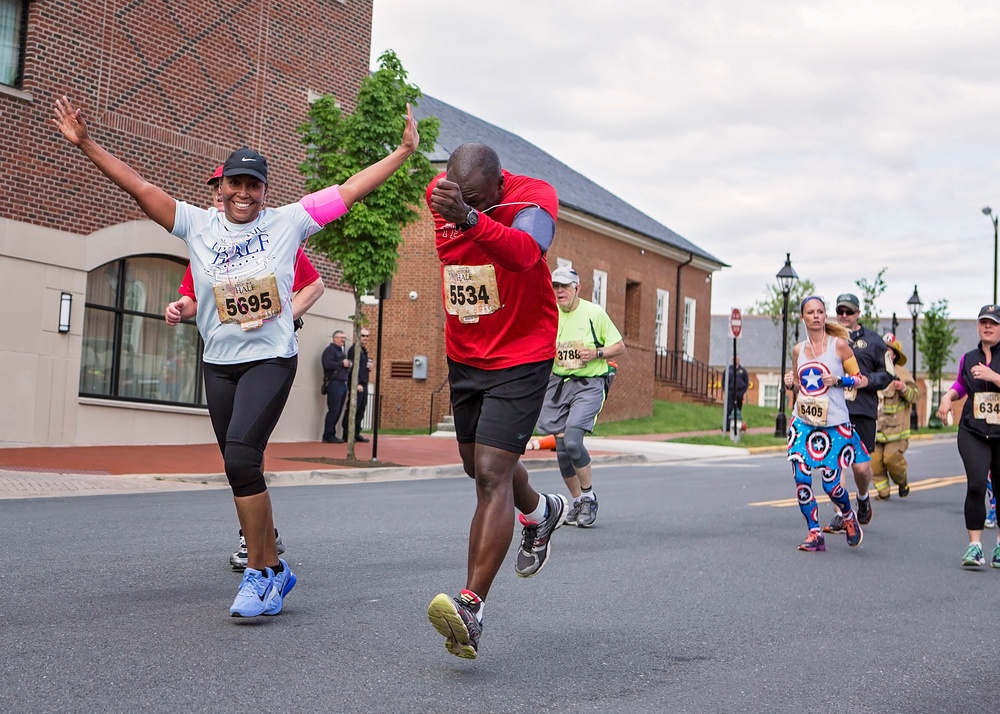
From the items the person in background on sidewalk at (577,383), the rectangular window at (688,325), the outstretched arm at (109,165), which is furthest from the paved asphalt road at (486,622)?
the rectangular window at (688,325)

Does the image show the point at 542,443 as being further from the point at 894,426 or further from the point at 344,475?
the point at 894,426

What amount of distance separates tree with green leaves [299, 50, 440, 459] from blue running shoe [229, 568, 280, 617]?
1118cm

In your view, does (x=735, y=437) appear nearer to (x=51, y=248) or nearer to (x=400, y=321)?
(x=400, y=321)

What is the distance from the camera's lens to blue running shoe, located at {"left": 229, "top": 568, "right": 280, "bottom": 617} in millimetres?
5113

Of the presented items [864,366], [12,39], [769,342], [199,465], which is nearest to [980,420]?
[864,366]

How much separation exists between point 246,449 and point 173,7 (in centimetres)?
1532

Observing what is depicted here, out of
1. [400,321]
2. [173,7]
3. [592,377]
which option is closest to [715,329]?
[400,321]

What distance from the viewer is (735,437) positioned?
2711 centimetres

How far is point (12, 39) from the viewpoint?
640 inches

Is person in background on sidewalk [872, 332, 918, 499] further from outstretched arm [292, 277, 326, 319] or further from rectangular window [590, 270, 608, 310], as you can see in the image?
rectangular window [590, 270, 608, 310]

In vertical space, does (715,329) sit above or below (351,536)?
above

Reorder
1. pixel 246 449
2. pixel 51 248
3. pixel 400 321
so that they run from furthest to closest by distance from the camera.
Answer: pixel 400 321 < pixel 51 248 < pixel 246 449

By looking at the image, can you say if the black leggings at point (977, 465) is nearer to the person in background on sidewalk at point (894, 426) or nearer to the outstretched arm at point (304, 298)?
the person in background on sidewalk at point (894, 426)

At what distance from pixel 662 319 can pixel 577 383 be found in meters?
32.0
